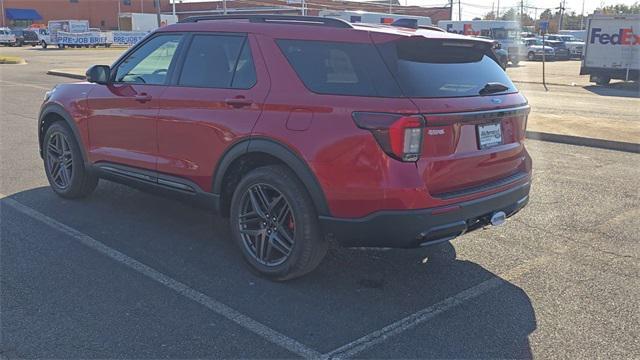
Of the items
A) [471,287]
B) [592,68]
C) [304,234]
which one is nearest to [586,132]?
[471,287]

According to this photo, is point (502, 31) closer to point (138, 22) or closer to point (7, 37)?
point (138, 22)

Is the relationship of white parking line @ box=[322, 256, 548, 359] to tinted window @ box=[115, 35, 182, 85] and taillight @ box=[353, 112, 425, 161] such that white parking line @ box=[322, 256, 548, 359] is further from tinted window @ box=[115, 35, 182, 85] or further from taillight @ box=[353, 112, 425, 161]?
tinted window @ box=[115, 35, 182, 85]

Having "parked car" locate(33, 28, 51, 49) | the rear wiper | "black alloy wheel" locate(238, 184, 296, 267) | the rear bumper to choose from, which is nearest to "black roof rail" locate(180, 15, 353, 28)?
the rear wiper

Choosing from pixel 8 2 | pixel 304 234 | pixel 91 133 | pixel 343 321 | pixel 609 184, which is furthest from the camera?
pixel 8 2

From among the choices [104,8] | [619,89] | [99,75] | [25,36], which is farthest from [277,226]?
[104,8]

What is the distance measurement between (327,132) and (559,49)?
159 feet

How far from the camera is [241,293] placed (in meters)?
4.08

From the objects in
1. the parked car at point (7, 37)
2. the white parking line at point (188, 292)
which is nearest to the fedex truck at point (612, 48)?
the white parking line at point (188, 292)

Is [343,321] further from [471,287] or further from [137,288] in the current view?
[137,288]

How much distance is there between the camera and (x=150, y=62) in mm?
5328

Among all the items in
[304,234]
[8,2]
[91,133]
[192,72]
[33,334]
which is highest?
[8,2]

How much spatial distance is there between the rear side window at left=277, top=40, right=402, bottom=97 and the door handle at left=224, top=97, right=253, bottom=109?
42 cm

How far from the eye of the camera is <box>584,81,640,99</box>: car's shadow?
2167 centimetres

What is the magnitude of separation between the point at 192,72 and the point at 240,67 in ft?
1.83
